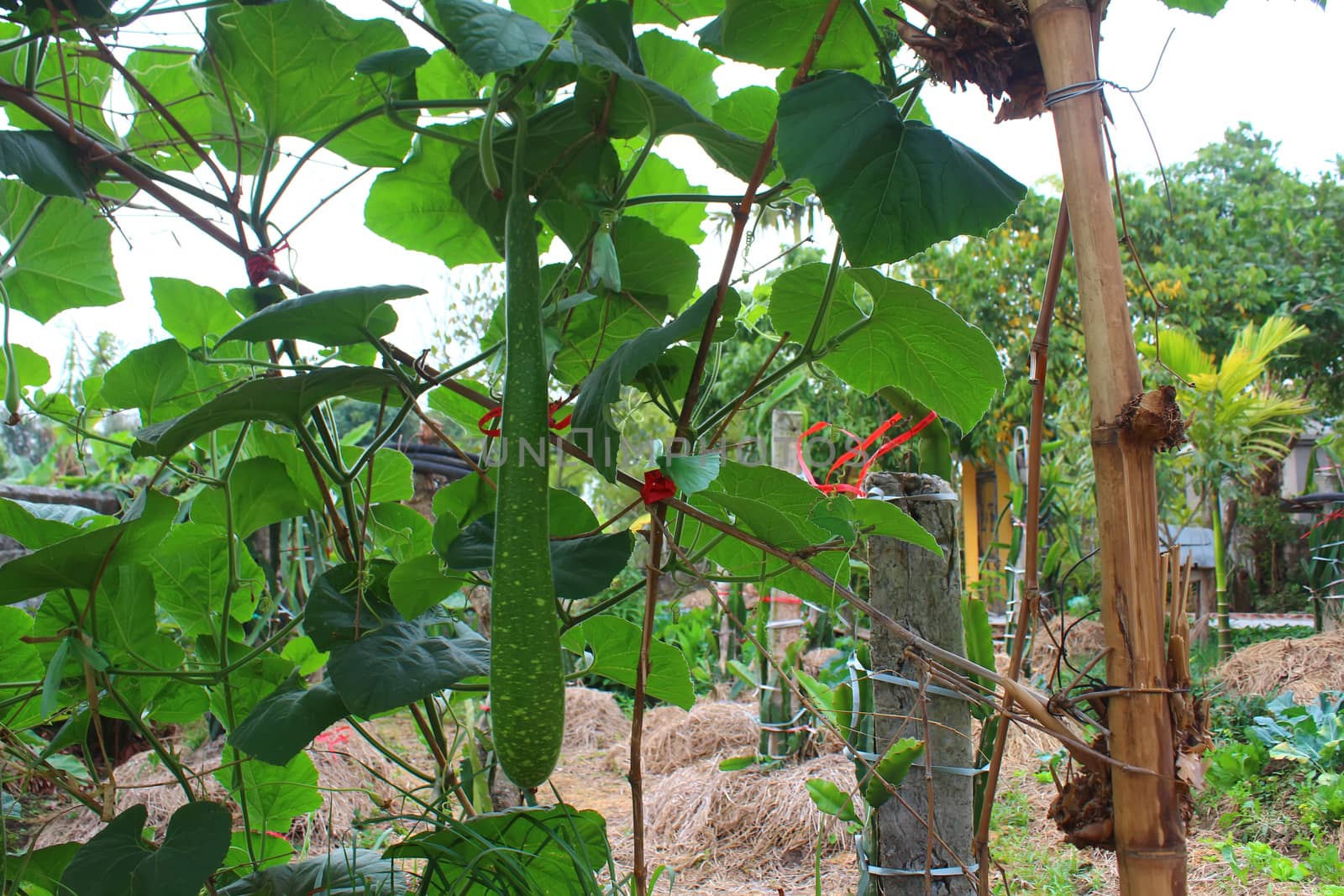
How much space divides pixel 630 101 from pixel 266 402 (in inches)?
15.0

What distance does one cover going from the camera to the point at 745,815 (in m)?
3.49

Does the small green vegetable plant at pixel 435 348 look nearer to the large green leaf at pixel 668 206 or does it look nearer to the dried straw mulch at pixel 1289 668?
the large green leaf at pixel 668 206

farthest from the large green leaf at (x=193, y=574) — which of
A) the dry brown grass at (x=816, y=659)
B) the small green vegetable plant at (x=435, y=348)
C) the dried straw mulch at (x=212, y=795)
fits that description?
the dry brown grass at (x=816, y=659)

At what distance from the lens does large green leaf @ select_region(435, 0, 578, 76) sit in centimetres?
53

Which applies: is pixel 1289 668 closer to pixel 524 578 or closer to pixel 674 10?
pixel 674 10

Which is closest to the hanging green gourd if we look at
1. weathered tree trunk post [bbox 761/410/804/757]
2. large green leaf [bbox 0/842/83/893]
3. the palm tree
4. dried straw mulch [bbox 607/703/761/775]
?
large green leaf [bbox 0/842/83/893]

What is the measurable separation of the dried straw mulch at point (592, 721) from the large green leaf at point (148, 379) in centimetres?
460

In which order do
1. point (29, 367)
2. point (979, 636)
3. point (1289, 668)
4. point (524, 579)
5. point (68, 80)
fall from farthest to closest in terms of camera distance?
point (1289, 668)
point (979, 636)
point (29, 367)
point (68, 80)
point (524, 579)

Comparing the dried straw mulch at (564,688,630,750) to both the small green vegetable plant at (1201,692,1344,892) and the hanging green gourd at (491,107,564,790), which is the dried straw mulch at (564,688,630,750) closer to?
the small green vegetable plant at (1201,692,1344,892)

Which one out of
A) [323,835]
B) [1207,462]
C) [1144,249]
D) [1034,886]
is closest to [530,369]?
[1034,886]

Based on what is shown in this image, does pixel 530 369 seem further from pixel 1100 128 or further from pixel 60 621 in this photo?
pixel 60 621

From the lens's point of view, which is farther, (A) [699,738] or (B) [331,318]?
(A) [699,738]

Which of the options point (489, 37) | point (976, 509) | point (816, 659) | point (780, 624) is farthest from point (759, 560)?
point (976, 509)

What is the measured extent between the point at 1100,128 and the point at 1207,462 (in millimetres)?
6726
